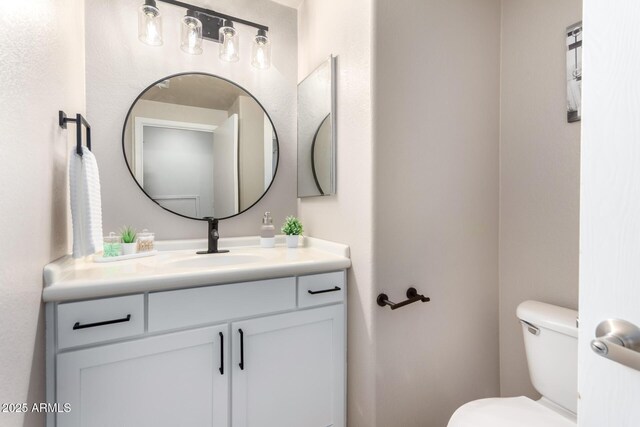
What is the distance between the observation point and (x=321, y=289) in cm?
128

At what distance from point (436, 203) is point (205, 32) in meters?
1.53

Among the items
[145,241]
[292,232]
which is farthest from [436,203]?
[145,241]

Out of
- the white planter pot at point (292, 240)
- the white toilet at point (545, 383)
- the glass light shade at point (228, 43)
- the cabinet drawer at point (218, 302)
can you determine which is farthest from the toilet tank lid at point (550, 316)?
the glass light shade at point (228, 43)

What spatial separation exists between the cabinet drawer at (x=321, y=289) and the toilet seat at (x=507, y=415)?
60 cm

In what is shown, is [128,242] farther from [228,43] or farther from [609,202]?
[609,202]

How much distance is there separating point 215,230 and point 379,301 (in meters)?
0.92

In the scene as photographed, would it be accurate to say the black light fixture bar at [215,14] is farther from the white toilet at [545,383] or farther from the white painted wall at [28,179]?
the white toilet at [545,383]

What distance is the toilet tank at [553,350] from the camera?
106 cm

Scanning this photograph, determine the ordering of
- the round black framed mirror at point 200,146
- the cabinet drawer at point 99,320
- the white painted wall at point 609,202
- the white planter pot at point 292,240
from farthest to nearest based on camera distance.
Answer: the white planter pot at point 292,240 → the round black framed mirror at point 200,146 → the cabinet drawer at point 99,320 → the white painted wall at point 609,202

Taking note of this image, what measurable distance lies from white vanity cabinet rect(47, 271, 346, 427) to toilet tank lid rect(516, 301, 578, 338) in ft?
2.53

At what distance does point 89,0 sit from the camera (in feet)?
4.65

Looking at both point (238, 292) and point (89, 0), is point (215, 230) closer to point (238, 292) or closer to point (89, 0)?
point (238, 292)

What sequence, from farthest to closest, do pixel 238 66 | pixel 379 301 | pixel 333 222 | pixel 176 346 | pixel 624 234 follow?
pixel 238 66
pixel 333 222
pixel 379 301
pixel 176 346
pixel 624 234

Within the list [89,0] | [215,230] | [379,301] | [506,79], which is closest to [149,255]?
[215,230]
